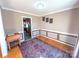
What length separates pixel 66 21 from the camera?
3.28m

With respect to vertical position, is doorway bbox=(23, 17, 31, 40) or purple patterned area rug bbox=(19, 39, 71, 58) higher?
doorway bbox=(23, 17, 31, 40)

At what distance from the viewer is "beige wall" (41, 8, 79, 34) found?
291 centimetres

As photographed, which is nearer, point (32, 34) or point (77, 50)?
point (77, 50)

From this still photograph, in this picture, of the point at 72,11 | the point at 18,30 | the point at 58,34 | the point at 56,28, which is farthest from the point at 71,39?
the point at 18,30

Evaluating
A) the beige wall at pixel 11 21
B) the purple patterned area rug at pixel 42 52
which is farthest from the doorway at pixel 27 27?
the purple patterned area rug at pixel 42 52

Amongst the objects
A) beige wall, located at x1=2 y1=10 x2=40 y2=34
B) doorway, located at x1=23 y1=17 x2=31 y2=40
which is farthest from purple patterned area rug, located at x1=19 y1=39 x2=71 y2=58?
doorway, located at x1=23 y1=17 x2=31 y2=40

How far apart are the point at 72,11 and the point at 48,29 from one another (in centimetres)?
207

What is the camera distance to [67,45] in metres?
3.36

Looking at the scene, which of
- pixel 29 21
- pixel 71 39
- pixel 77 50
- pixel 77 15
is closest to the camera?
pixel 77 50

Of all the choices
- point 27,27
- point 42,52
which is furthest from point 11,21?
point 42,52

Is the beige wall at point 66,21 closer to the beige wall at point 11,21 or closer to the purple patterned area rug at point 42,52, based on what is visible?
the purple patterned area rug at point 42,52

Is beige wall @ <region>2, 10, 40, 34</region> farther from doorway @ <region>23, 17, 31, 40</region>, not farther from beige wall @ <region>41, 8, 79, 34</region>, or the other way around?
beige wall @ <region>41, 8, 79, 34</region>

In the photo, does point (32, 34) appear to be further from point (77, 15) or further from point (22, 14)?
point (77, 15)

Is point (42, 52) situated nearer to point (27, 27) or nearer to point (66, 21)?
point (66, 21)
